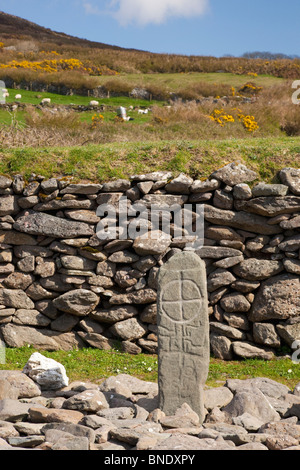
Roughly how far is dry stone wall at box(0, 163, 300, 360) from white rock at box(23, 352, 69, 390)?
1801 millimetres

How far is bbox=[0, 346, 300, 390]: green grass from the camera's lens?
7203mm

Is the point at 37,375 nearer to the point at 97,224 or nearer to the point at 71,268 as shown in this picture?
the point at 71,268

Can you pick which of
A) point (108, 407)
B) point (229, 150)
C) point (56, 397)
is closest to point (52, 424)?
point (108, 407)

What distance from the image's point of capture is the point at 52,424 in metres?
4.84

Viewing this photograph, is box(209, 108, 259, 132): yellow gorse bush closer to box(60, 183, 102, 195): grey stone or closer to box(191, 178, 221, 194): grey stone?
box(191, 178, 221, 194): grey stone

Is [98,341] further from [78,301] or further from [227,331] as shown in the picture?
[227,331]

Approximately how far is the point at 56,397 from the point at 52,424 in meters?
1.31

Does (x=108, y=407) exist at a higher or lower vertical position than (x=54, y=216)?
lower

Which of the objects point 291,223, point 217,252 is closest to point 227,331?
point 217,252

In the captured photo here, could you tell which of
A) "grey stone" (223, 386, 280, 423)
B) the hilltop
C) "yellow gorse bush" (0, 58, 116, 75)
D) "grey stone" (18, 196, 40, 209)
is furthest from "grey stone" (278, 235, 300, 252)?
the hilltop

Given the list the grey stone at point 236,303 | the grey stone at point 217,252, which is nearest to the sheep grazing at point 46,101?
the grey stone at point 217,252

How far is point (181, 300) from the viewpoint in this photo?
5715mm

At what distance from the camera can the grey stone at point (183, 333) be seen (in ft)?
18.5

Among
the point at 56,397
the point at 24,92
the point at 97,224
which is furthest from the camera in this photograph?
the point at 24,92
